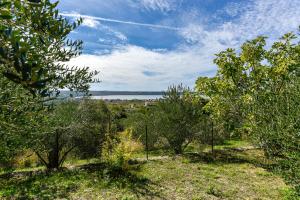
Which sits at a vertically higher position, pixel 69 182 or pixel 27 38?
pixel 27 38

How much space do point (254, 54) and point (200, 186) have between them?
7.98 metres

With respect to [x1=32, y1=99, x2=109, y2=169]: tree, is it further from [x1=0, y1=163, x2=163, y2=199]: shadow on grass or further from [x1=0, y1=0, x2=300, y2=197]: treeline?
[x1=0, y1=163, x2=163, y2=199]: shadow on grass

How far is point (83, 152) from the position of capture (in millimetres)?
16188

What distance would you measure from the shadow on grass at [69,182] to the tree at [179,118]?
5.05 metres

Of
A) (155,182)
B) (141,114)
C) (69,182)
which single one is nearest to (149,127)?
(141,114)

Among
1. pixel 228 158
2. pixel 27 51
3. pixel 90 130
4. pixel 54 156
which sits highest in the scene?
pixel 27 51

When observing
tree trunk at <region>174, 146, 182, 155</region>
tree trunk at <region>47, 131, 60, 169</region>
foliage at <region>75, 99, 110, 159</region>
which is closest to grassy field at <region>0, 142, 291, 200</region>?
tree trunk at <region>47, 131, 60, 169</region>

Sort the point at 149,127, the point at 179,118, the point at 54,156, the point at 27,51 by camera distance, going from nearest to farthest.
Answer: the point at 27,51 → the point at 54,156 → the point at 179,118 → the point at 149,127

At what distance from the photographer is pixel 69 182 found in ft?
34.2

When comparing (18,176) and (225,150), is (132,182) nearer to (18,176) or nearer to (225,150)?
(18,176)

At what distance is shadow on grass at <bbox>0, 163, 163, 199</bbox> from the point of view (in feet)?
29.8

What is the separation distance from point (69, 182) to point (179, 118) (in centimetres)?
828

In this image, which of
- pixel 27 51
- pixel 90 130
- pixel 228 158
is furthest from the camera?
pixel 228 158

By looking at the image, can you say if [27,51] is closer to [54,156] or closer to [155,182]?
[155,182]
